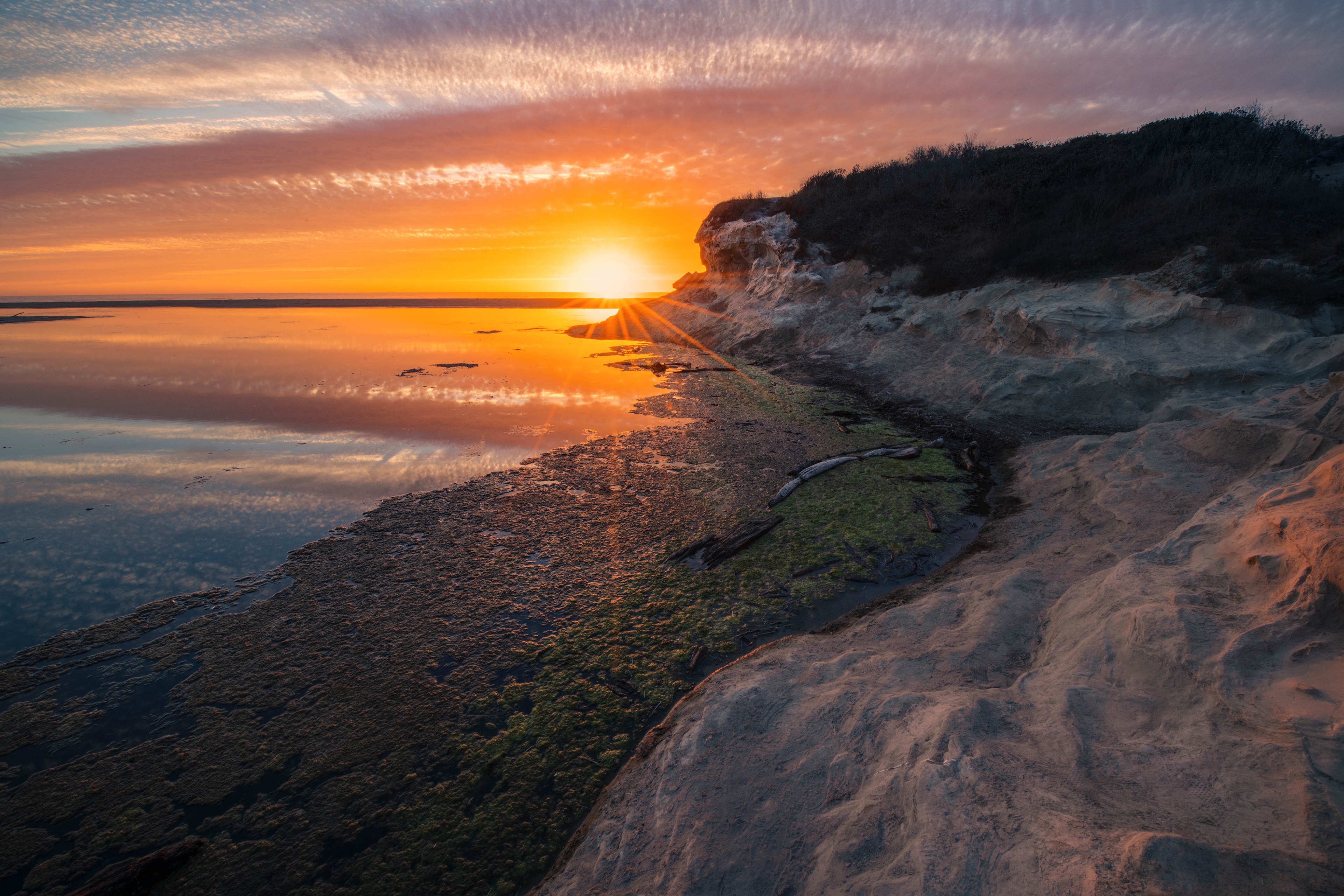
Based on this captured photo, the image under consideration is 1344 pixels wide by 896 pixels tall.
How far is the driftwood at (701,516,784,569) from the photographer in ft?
30.6

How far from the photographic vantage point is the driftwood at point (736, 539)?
9336 millimetres

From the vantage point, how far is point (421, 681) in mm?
6613

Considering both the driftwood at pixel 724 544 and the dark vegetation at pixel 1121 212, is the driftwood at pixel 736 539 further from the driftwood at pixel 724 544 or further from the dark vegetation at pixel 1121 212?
the dark vegetation at pixel 1121 212

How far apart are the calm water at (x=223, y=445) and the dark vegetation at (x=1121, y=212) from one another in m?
16.3

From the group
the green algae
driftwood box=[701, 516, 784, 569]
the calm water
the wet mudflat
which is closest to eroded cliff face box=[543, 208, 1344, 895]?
the green algae

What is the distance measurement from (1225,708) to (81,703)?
11385mm

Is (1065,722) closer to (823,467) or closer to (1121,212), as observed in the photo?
(823,467)

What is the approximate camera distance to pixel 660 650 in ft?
23.8

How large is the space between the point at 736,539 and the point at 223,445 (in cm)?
1563

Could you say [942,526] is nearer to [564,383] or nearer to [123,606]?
[123,606]

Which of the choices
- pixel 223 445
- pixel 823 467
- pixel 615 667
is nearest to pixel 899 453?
pixel 823 467

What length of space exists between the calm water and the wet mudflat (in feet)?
4.21

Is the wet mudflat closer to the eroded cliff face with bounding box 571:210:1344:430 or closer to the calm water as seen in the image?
the calm water

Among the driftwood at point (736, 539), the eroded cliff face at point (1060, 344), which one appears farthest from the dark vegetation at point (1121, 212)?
the driftwood at point (736, 539)
